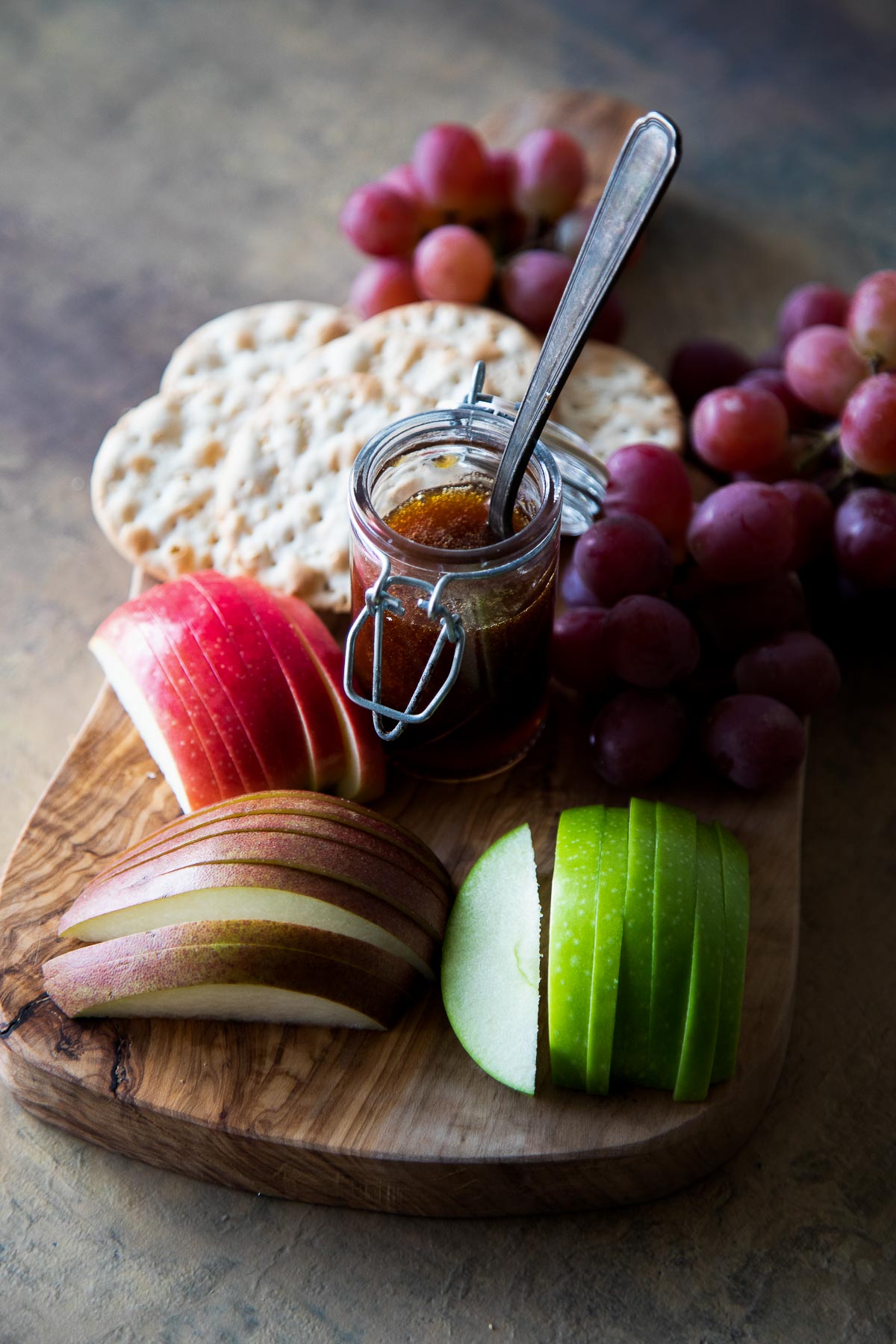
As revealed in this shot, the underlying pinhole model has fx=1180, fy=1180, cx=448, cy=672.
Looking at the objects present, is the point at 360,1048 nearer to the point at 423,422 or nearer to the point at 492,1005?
the point at 492,1005

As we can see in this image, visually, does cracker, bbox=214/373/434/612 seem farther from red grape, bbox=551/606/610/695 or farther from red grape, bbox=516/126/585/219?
red grape, bbox=516/126/585/219

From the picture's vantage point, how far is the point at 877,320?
1399mm

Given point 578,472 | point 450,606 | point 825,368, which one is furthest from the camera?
point 825,368

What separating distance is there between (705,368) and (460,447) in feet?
1.97

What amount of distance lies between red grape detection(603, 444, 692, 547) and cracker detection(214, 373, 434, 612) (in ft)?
0.91

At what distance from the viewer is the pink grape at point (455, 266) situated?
1.64 meters

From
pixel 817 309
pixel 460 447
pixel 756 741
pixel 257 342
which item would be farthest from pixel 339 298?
pixel 756 741

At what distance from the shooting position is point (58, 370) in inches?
71.7

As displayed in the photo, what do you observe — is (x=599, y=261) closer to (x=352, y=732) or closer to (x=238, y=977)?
(x=352, y=732)

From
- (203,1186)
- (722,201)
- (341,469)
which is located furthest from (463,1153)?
(722,201)

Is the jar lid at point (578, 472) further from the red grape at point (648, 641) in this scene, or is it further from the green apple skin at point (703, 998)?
the green apple skin at point (703, 998)

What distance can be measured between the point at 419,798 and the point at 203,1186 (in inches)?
17.1

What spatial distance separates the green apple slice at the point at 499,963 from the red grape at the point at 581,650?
0.72 feet

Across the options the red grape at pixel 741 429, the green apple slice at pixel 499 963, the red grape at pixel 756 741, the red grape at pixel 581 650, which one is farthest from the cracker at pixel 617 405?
the green apple slice at pixel 499 963
